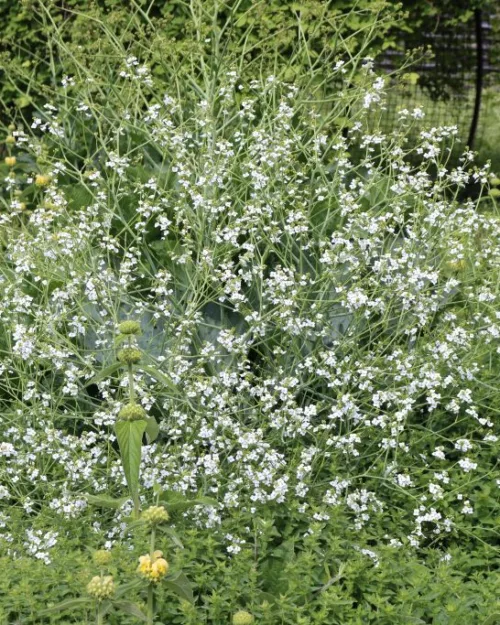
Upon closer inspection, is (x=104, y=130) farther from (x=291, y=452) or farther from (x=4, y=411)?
(x=291, y=452)

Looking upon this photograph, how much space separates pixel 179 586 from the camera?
6.84 feet

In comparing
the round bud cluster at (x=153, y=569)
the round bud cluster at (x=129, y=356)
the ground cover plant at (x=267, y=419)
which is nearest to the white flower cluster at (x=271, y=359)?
the ground cover plant at (x=267, y=419)

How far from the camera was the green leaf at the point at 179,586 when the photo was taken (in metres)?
2.06

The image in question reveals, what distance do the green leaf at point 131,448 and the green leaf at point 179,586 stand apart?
0.64 ft

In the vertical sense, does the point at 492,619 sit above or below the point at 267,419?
above

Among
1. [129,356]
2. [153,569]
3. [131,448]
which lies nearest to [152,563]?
[153,569]

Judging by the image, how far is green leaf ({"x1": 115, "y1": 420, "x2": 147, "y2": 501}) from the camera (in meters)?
2.11

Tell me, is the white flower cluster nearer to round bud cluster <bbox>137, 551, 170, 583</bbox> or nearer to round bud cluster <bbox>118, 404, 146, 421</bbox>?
round bud cluster <bbox>118, 404, 146, 421</bbox>

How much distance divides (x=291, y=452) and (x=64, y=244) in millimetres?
1081

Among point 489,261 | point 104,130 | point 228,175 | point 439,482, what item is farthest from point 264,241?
point 104,130

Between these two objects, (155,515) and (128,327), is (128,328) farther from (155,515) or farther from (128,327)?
(155,515)

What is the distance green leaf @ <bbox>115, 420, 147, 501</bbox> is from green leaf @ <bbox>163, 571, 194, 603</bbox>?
0.19 metres

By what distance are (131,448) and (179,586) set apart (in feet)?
0.99

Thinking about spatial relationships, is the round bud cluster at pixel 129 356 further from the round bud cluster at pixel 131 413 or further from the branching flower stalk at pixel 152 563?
the branching flower stalk at pixel 152 563
